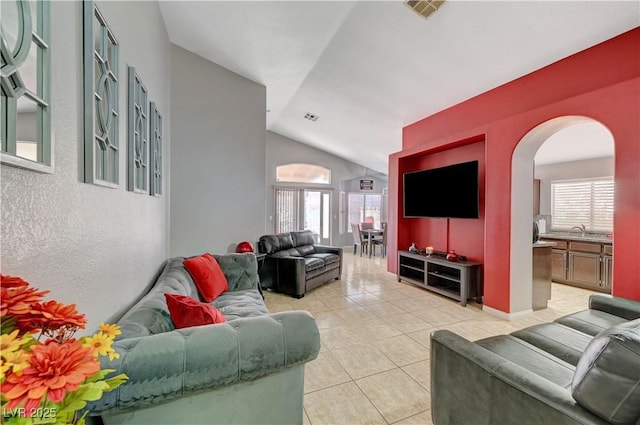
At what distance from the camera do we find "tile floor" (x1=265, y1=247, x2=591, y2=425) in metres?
Answer: 1.84

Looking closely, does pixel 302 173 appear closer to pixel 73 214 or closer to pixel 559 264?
pixel 559 264

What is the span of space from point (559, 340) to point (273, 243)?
12.3 feet

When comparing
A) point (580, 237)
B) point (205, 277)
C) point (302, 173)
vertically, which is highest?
point (302, 173)

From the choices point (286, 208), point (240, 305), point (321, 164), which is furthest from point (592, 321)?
point (321, 164)

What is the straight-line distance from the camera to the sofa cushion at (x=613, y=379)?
2.91 ft

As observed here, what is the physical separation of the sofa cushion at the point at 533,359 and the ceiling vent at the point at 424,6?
9.68 feet

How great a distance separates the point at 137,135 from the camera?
2.04 metres

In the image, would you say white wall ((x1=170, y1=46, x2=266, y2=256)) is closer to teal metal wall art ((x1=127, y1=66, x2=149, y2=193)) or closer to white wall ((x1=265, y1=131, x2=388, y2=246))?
teal metal wall art ((x1=127, y1=66, x2=149, y2=193))

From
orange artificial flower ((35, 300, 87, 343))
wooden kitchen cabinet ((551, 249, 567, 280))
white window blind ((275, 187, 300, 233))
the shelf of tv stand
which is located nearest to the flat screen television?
the shelf of tv stand

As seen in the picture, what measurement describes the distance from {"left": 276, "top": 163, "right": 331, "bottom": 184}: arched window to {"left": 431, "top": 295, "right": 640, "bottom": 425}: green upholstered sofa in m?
6.96

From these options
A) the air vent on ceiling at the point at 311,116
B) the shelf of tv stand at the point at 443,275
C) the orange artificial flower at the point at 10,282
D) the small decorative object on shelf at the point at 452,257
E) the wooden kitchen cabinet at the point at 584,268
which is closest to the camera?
the orange artificial flower at the point at 10,282

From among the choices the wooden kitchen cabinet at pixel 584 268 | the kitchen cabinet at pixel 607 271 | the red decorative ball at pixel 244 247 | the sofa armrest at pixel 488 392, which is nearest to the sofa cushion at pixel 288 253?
the red decorative ball at pixel 244 247

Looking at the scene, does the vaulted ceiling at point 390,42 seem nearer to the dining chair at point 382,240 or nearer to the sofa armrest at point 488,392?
the sofa armrest at point 488,392

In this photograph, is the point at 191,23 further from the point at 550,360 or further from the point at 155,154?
the point at 550,360
